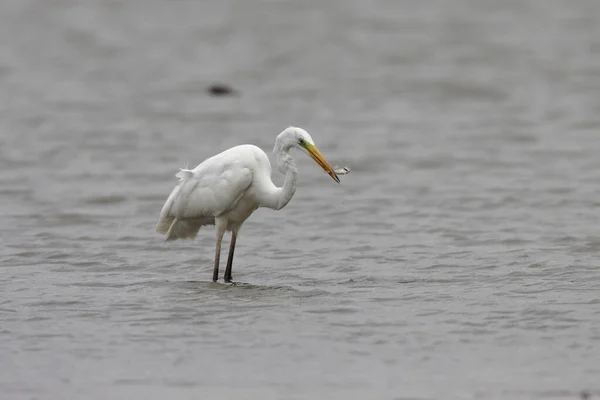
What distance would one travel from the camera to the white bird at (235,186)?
989 cm

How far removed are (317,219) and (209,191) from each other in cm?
330

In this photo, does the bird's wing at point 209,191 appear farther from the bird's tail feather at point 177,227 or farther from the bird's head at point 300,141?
the bird's head at point 300,141

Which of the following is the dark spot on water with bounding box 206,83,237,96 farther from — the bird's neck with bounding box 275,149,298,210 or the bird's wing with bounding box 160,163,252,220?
the bird's neck with bounding box 275,149,298,210

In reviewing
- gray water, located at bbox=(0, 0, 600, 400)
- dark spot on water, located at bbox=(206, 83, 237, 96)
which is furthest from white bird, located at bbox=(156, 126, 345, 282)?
dark spot on water, located at bbox=(206, 83, 237, 96)

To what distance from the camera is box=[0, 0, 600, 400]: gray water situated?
7770 mm

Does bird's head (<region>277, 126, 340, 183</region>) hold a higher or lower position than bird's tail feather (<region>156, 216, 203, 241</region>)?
higher

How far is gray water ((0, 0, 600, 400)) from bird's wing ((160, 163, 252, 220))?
2.00 ft

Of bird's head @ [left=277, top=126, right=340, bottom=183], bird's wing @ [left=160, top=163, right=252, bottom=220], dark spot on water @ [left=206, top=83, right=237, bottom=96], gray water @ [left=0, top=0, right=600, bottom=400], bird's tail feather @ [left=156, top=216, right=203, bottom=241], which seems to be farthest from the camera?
dark spot on water @ [left=206, top=83, right=237, bottom=96]

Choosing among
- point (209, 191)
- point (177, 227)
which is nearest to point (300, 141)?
point (209, 191)

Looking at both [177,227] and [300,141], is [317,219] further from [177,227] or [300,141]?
[300,141]

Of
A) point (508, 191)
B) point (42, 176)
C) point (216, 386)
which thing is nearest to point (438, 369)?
point (216, 386)

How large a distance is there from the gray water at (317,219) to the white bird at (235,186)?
1.88 ft

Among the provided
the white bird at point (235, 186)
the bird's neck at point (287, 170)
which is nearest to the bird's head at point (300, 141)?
the white bird at point (235, 186)

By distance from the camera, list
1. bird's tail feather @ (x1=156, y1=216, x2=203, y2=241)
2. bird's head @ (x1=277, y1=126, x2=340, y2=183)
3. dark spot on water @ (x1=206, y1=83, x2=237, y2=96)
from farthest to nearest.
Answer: dark spot on water @ (x1=206, y1=83, x2=237, y2=96), bird's tail feather @ (x1=156, y1=216, x2=203, y2=241), bird's head @ (x1=277, y1=126, x2=340, y2=183)
